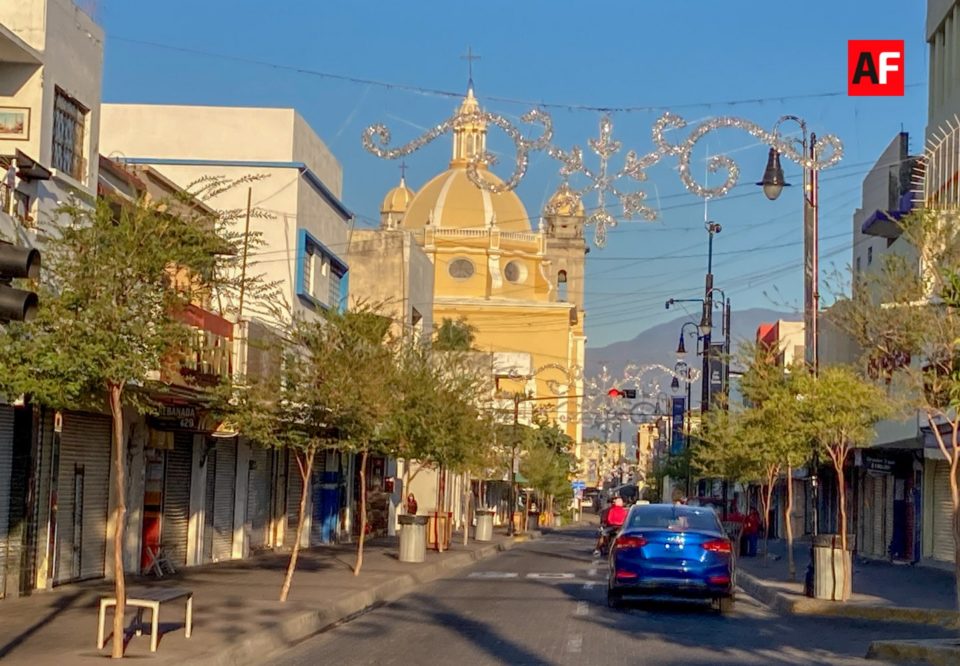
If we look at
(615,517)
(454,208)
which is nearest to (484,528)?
(615,517)

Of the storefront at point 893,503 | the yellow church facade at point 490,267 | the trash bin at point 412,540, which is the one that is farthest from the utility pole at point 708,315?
the yellow church facade at point 490,267

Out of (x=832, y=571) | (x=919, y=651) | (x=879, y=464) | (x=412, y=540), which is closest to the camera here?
(x=919, y=651)

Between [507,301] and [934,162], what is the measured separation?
83.7 meters

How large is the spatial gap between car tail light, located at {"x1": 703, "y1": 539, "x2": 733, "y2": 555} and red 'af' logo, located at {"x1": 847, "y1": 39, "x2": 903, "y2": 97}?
263 inches

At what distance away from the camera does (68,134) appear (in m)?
25.4

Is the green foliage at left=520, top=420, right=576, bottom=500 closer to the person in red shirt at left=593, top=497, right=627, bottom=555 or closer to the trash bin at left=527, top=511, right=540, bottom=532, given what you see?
the trash bin at left=527, top=511, right=540, bottom=532

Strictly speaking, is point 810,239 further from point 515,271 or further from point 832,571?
point 515,271

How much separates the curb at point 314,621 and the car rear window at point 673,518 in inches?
171

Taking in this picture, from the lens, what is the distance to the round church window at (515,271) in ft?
399

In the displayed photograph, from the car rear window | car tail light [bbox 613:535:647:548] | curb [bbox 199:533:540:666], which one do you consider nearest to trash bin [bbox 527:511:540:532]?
curb [bbox 199:533:540:666]

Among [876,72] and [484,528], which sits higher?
[876,72]

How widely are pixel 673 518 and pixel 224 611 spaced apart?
7.17 metres

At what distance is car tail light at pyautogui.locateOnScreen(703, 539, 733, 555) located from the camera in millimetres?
23453

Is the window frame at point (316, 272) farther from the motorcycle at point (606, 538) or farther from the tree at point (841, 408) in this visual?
the tree at point (841, 408)
